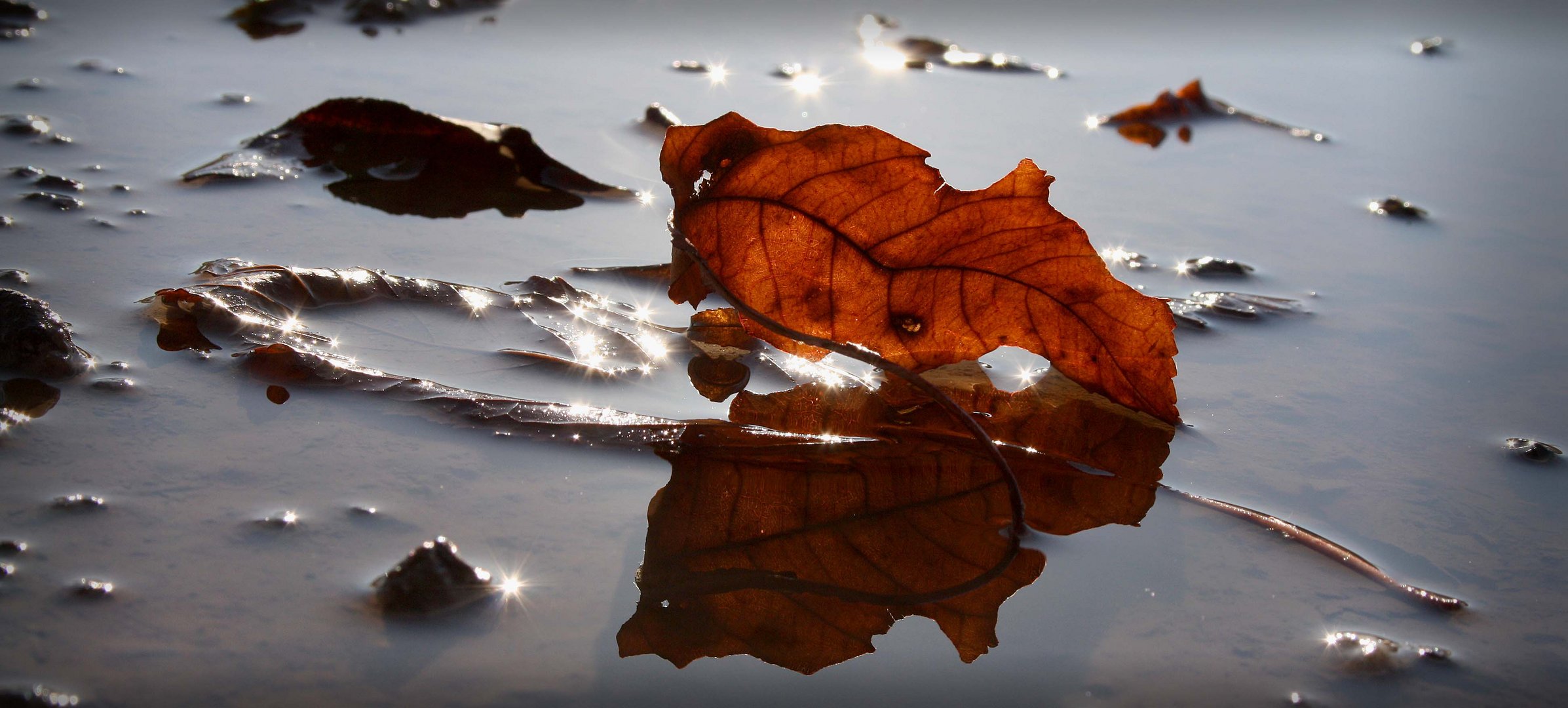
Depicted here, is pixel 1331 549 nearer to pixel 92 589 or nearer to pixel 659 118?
pixel 92 589

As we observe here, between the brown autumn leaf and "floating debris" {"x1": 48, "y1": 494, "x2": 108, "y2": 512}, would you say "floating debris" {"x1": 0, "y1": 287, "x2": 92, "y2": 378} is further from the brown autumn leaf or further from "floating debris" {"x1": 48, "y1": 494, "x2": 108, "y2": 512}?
the brown autumn leaf

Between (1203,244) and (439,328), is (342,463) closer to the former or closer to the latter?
(439,328)

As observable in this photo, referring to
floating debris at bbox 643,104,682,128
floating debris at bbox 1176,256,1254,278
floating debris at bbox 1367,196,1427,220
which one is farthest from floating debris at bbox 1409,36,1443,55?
floating debris at bbox 643,104,682,128

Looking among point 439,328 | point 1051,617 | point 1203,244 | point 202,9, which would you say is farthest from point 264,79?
point 1051,617

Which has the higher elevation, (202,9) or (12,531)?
(202,9)

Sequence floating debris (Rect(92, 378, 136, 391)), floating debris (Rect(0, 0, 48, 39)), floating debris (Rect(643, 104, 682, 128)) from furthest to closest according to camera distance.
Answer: floating debris (Rect(0, 0, 48, 39))
floating debris (Rect(643, 104, 682, 128))
floating debris (Rect(92, 378, 136, 391))

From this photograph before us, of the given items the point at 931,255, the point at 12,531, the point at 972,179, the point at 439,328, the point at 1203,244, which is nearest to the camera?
the point at 12,531

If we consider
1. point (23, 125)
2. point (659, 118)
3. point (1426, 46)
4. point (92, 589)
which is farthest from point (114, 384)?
point (1426, 46)
